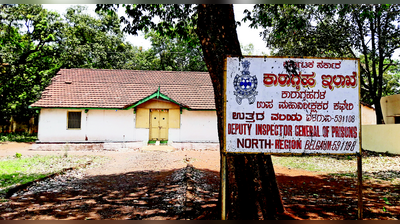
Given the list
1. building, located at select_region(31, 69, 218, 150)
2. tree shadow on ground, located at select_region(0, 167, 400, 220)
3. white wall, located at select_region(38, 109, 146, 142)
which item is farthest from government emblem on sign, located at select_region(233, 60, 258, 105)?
white wall, located at select_region(38, 109, 146, 142)

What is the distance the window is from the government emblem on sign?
16473 mm

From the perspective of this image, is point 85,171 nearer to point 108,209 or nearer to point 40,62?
point 108,209

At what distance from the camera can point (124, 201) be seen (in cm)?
639

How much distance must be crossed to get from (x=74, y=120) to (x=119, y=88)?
13.0 ft

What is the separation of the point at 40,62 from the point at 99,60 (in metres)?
6.58

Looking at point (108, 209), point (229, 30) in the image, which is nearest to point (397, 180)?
point (229, 30)

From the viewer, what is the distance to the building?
17.9m

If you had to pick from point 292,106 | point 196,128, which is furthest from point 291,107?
point 196,128

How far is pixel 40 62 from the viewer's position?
77.4 feet

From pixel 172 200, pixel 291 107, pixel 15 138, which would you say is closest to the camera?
pixel 291 107

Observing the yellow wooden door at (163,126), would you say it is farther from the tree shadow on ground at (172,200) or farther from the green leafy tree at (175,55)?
the green leafy tree at (175,55)

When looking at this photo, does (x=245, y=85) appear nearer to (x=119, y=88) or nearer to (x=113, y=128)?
(x=113, y=128)

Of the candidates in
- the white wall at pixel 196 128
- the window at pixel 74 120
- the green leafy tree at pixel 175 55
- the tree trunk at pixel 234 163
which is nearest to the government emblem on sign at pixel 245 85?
the tree trunk at pixel 234 163

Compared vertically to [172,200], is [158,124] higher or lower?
higher
